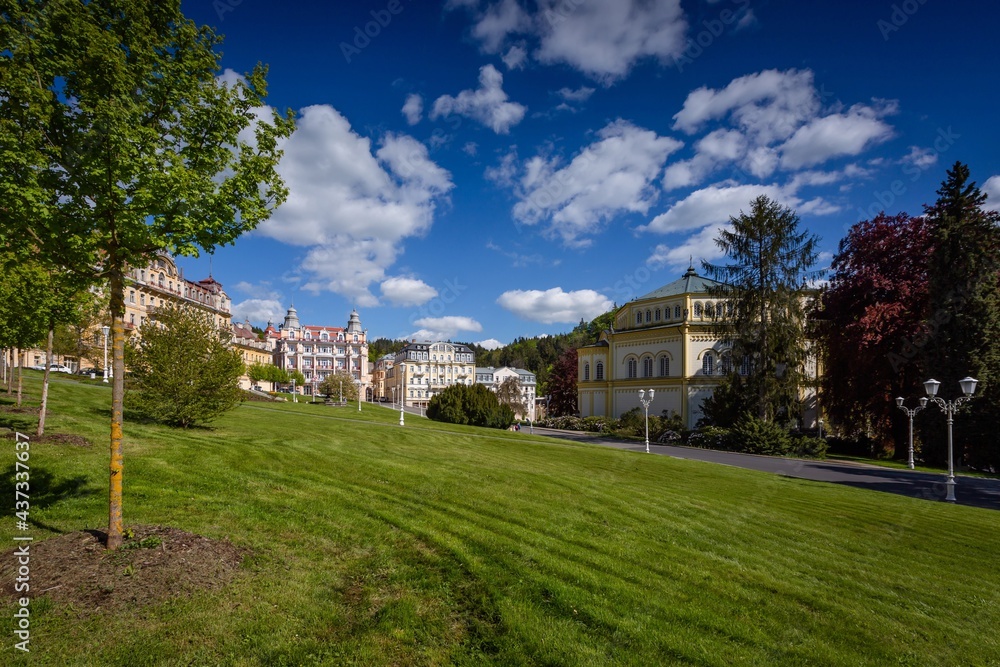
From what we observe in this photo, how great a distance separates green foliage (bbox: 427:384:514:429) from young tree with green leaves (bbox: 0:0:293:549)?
30.8 meters

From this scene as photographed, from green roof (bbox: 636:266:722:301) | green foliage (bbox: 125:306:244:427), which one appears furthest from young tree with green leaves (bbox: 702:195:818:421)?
green foliage (bbox: 125:306:244:427)

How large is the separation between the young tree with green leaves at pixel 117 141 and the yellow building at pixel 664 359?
1343 inches

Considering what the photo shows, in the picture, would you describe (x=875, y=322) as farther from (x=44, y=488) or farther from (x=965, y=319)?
(x=44, y=488)

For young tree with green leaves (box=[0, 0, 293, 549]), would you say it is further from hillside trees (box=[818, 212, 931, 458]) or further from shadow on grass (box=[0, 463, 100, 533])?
hillside trees (box=[818, 212, 931, 458])

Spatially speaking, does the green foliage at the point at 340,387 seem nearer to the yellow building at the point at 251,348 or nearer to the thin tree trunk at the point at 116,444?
the yellow building at the point at 251,348

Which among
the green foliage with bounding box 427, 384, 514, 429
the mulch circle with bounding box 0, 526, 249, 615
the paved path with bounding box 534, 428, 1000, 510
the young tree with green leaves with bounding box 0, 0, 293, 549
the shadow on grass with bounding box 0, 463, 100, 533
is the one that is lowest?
the paved path with bounding box 534, 428, 1000, 510

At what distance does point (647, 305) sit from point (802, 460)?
22.4m

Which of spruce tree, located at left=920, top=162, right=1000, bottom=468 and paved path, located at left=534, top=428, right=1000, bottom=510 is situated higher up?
spruce tree, located at left=920, top=162, right=1000, bottom=468

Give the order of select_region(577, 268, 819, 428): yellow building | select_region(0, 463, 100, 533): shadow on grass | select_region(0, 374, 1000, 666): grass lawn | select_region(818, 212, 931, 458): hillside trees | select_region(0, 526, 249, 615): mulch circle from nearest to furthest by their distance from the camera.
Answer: select_region(0, 374, 1000, 666): grass lawn
select_region(0, 526, 249, 615): mulch circle
select_region(0, 463, 100, 533): shadow on grass
select_region(818, 212, 931, 458): hillside trees
select_region(577, 268, 819, 428): yellow building

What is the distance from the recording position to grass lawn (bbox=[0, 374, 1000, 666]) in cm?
388

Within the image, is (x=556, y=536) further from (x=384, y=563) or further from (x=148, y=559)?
(x=148, y=559)

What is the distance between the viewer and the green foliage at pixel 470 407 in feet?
116

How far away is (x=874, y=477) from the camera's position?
63.6 feet

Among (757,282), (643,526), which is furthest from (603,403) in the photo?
(643,526)
